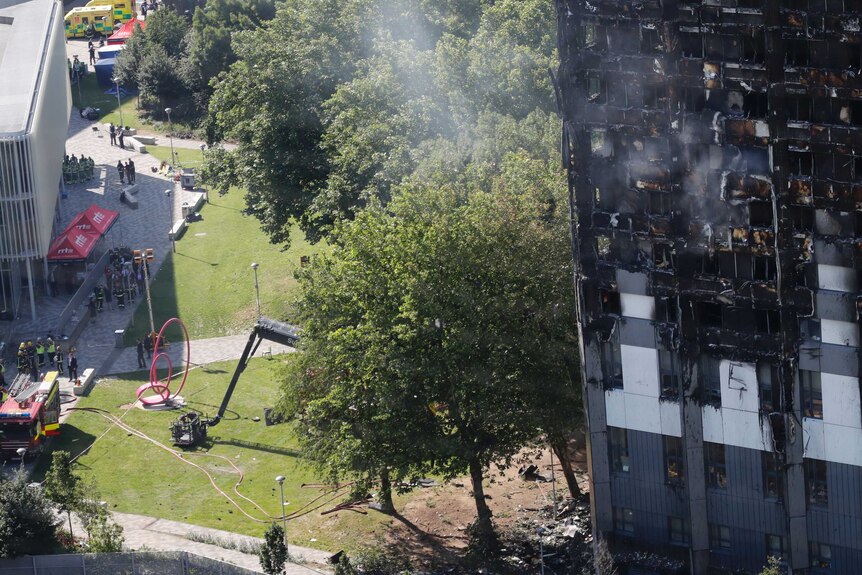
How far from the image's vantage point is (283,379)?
252ft

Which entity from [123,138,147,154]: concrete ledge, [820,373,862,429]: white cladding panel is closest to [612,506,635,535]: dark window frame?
[820,373,862,429]: white cladding panel

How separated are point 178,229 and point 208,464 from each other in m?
36.9

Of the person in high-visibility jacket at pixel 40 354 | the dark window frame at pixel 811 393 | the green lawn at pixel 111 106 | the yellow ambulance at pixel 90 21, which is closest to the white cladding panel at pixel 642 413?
the dark window frame at pixel 811 393

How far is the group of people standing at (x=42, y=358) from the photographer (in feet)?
299

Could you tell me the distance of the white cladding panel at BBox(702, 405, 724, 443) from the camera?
63031 millimetres

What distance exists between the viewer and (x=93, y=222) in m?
108

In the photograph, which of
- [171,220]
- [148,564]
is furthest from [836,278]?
[171,220]

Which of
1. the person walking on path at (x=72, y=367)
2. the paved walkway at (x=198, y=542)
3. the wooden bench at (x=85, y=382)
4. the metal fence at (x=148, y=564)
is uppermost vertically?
the person walking on path at (x=72, y=367)

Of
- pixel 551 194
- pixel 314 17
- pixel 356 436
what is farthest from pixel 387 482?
pixel 314 17

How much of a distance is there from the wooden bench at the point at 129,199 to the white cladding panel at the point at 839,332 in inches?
2774

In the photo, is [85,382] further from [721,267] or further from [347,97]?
[721,267]

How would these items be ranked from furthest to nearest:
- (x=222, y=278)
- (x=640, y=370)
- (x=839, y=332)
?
(x=222, y=278) < (x=640, y=370) < (x=839, y=332)

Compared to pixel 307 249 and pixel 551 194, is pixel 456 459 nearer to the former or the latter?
pixel 551 194

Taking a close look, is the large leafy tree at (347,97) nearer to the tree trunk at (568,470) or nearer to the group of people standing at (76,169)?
the group of people standing at (76,169)
